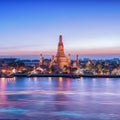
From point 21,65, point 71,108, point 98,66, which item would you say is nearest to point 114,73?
point 98,66

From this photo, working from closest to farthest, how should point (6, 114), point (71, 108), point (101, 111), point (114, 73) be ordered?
1. point (6, 114)
2. point (101, 111)
3. point (71, 108)
4. point (114, 73)

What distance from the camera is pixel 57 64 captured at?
206 ft

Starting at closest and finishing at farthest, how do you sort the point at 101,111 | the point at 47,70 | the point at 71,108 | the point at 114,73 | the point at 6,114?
the point at 6,114, the point at 101,111, the point at 71,108, the point at 114,73, the point at 47,70

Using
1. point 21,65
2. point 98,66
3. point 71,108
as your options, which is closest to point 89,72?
point 98,66

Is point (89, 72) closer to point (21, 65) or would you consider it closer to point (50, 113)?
point (21, 65)

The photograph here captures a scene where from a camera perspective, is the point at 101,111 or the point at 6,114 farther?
the point at 101,111

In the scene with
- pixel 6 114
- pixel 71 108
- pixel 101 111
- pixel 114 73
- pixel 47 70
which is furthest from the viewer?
pixel 47 70

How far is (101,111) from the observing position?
45.6 ft

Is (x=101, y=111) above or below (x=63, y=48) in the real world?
below

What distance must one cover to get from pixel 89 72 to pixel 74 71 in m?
3.04

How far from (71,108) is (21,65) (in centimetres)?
5241

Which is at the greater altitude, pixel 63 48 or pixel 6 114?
pixel 63 48

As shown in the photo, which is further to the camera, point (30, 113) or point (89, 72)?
point (89, 72)

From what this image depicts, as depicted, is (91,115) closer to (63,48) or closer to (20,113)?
(20,113)
